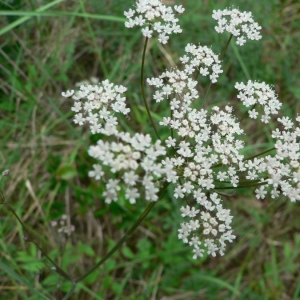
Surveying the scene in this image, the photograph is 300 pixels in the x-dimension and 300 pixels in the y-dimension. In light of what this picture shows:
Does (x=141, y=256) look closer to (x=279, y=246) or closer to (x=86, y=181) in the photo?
(x=86, y=181)

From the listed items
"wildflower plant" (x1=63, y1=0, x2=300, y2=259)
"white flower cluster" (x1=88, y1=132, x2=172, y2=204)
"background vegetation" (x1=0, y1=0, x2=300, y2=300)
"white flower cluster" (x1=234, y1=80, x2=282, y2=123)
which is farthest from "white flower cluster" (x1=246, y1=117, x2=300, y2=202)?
"background vegetation" (x1=0, y1=0, x2=300, y2=300)

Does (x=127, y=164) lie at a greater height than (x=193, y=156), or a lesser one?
lesser

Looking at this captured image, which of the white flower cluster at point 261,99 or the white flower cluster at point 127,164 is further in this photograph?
the white flower cluster at point 261,99

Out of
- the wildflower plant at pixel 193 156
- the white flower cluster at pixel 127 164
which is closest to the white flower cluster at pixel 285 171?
the wildflower plant at pixel 193 156

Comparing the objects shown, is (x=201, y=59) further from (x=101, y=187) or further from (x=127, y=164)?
(x=101, y=187)

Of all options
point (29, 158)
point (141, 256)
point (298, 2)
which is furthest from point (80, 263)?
point (298, 2)

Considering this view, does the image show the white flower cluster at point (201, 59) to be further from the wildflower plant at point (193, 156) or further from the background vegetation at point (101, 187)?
the background vegetation at point (101, 187)

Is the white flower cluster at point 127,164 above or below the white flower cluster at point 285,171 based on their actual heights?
below

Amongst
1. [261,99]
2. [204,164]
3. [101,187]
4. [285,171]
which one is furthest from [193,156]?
[101,187]
